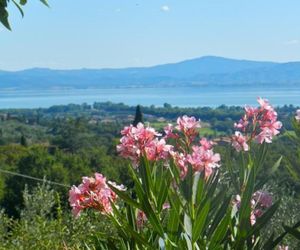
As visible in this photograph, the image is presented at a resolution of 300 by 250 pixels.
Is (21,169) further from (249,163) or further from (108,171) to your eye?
(249,163)

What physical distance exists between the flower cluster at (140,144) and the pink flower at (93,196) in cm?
9

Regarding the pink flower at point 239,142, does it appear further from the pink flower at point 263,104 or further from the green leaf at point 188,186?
the green leaf at point 188,186

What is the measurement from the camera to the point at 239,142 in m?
1.46

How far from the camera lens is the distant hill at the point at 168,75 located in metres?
119

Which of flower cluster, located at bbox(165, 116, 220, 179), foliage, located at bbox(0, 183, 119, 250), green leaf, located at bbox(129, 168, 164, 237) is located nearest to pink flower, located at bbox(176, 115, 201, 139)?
flower cluster, located at bbox(165, 116, 220, 179)

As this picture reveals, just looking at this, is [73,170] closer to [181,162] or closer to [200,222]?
[181,162]

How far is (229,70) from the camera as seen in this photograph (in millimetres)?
148125

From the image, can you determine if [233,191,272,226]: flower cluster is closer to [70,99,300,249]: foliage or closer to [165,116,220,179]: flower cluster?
[70,99,300,249]: foliage

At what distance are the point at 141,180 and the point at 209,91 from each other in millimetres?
124440

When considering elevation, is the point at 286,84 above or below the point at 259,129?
below

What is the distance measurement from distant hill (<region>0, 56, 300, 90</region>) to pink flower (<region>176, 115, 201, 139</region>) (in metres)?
109

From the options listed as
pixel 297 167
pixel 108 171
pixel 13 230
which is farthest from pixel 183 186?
pixel 108 171

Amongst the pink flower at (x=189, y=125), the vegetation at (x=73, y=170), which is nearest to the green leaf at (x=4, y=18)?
the vegetation at (x=73, y=170)

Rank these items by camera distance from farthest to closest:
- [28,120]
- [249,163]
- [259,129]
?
1. [28,120]
2. [259,129]
3. [249,163]
